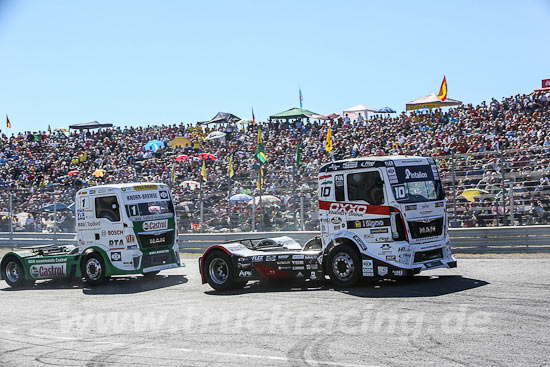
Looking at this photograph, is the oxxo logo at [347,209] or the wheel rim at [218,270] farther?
the wheel rim at [218,270]

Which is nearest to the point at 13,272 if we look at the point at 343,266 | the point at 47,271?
the point at 47,271

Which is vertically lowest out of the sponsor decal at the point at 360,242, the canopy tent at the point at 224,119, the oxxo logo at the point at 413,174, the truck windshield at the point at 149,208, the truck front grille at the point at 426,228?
the sponsor decal at the point at 360,242

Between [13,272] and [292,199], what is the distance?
325 inches

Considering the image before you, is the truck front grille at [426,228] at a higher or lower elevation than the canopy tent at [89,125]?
lower

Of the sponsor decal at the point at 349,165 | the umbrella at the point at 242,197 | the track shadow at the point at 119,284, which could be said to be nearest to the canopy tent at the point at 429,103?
the umbrella at the point at 242,197

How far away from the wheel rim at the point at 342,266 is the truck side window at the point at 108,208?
5626 millimetres

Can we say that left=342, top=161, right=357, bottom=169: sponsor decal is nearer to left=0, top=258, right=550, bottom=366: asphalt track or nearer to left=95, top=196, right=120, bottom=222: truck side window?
left=0, top=258, right=550, bottom=366: asphalt track

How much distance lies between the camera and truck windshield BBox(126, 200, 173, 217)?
50.3 feet

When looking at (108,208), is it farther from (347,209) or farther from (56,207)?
(56,207)

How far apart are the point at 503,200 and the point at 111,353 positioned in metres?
12.7

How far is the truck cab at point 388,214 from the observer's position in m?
11.7

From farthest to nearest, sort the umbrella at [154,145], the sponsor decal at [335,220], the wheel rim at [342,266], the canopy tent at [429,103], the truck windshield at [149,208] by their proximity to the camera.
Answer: the umbrella at [154,145] < the canopy tent at [429,103] < the truck windshield at [149,208] < the sponsor decal at [335,220] < the wheel rim at [342,266]

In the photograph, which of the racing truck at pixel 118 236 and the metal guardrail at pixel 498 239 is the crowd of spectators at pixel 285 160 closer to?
the metal guardrail at pixel 498 239

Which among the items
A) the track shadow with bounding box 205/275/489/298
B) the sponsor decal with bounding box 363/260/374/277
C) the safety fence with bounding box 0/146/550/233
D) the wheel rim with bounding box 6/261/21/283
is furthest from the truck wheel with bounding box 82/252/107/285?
the safety fence with bounding box 0/146/550/233
